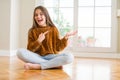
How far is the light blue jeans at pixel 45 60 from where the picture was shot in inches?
83.2

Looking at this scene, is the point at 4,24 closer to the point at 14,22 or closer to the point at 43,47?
the point at 14,22

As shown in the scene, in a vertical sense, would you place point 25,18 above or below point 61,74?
above

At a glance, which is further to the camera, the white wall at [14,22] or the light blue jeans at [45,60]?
the white wall at [14,22]

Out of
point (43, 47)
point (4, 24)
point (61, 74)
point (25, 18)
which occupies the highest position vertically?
point (25, 18)

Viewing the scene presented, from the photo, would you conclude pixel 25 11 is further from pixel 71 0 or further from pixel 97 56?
pixel 97 56

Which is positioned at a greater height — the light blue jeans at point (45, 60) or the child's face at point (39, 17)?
the child's face at point (39, 17)

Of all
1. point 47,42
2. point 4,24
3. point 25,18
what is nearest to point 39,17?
point 47,42

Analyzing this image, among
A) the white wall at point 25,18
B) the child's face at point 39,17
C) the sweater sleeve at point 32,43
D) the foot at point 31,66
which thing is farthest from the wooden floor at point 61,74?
the white wall at point 25,18

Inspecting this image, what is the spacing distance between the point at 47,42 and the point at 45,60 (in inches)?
6.9

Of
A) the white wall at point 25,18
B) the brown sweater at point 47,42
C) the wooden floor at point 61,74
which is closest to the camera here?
the wooden floor at point 61,74

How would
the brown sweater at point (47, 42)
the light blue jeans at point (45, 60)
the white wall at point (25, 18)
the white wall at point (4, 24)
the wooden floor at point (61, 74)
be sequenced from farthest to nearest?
the white wall at point (25, 18) < the white wall at point (4, 24) < the brown sweater at point (47, 42) < the light blue jeans at point (45, 60) < the wooden floor at point (61, 74)

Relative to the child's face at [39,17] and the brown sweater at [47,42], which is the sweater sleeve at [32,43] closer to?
the brown sweater at [47,42]

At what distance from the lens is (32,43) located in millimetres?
2178

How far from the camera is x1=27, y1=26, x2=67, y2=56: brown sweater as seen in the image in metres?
2.24
